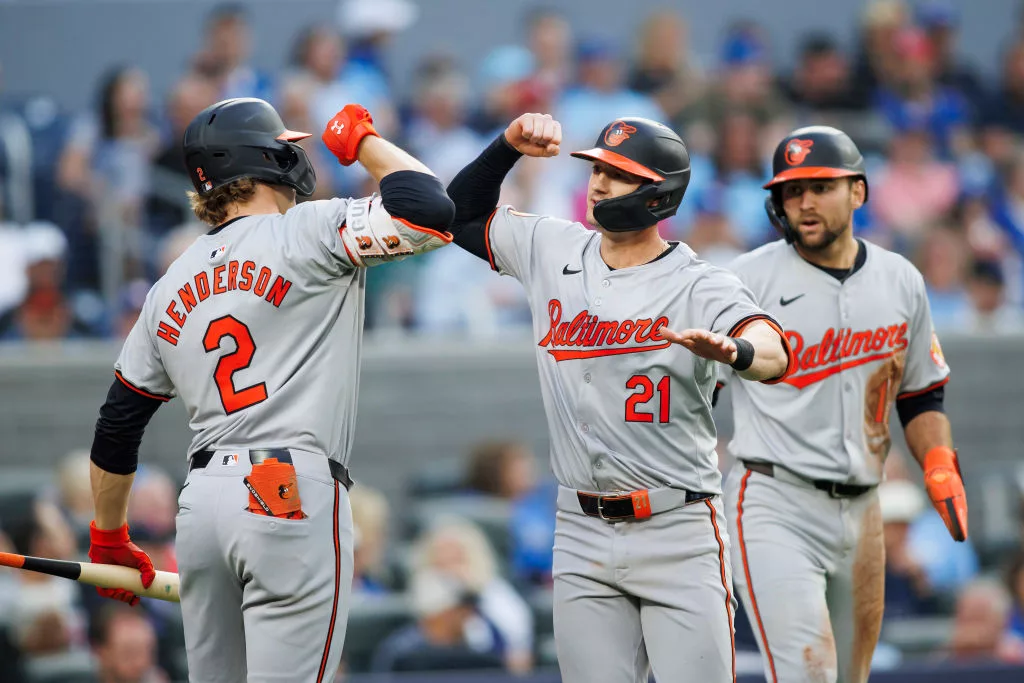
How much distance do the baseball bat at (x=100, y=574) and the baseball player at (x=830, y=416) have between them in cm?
205

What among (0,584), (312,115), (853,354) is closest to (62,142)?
(312,115)

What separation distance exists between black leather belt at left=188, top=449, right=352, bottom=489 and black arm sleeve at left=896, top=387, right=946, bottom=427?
2236 millimetres

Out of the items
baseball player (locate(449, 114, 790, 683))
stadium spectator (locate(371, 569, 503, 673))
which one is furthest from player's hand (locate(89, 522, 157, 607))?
stadium spectator (locate(371, 569, 503, 673))

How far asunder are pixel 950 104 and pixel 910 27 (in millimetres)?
974

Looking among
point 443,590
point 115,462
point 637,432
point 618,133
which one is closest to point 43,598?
point 443,590

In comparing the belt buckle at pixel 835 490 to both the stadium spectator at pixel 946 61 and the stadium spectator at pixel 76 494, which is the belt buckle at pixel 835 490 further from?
the stadium spectator at pixel 946 61

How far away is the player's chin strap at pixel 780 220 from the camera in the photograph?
533 centimetres

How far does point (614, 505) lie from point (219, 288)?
55.0 inches

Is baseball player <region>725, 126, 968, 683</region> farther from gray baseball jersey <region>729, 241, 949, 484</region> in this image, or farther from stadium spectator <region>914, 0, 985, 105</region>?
stadium spectator <region>914, 0, 985, 105</region>

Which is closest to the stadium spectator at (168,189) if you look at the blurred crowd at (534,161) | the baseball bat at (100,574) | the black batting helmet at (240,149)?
the blurred crowd at (534,161)

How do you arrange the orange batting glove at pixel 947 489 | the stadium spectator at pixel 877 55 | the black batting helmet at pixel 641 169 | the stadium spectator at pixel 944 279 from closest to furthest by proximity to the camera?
the black batting helmet at pixel 641 169, the orange batting glove at pixel 947 489, the stadium spectator at pixel 944 279, the stadium spectator at pixel 877 55

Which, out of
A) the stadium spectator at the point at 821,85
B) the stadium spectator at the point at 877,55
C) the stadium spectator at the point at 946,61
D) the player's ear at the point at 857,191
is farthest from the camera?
the stadium spectator at the point at 946,61

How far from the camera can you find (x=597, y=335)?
14.6 feet

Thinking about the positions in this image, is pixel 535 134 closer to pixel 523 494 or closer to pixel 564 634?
pixel 564 634
